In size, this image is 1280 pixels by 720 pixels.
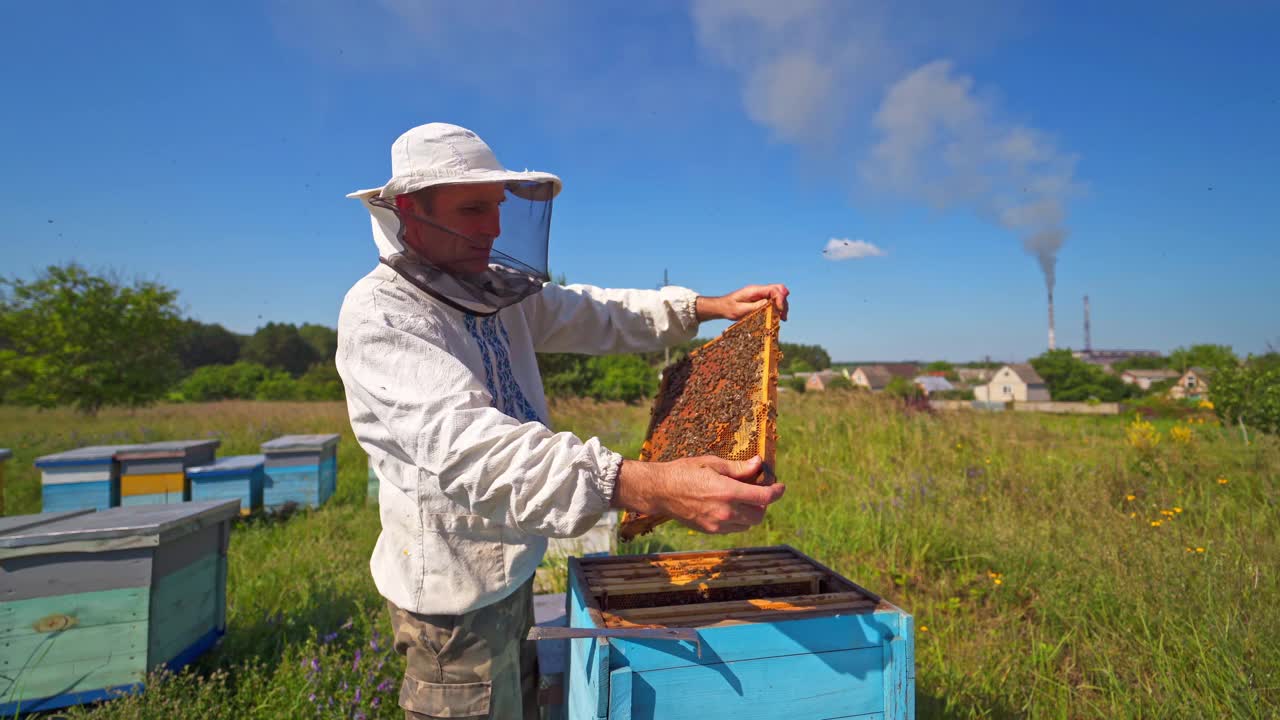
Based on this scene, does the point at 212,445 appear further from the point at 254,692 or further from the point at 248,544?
the point at 254,692

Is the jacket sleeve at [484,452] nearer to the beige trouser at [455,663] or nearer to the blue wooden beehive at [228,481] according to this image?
the beige trouser at [455,663]

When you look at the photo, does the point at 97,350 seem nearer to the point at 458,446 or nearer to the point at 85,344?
the point at 85,344

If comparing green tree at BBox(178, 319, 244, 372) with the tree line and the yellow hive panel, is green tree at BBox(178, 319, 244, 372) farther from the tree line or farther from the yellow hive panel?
the yellow hive panel

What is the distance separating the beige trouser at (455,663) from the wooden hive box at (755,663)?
0.29m

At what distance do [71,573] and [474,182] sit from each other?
274 centimetres

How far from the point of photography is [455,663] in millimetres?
1843

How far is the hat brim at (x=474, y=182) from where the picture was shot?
1.70m

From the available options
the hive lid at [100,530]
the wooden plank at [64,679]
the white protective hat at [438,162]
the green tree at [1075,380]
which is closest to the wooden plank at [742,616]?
the white protective hat at [438,162]

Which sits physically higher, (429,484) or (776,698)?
(429,484)

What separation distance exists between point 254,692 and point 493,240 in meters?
2.74

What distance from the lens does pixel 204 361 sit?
6150 cm

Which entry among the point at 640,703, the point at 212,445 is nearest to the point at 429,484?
the point at 640,703

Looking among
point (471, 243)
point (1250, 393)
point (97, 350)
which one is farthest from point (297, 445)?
point (97, 350)

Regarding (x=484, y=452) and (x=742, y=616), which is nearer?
(x=484, y=452)
